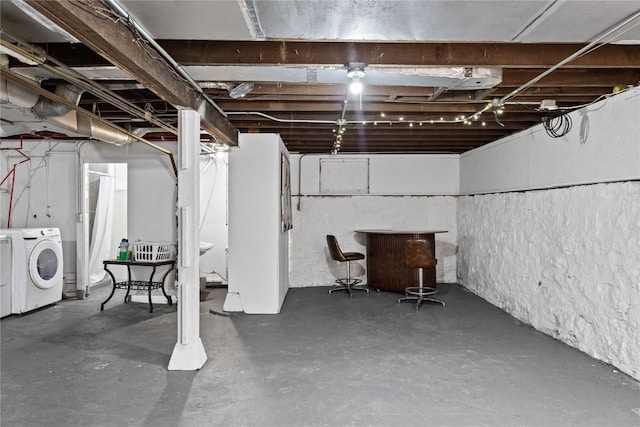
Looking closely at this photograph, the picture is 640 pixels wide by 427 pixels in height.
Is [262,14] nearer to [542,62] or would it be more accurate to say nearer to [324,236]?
[542,62]

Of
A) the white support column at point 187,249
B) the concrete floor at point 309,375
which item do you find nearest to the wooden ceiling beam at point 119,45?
the white support column at point 187,249

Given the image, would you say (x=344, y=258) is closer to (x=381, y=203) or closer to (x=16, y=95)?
(x=381, y=203)

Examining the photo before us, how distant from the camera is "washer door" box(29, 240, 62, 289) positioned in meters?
4.77

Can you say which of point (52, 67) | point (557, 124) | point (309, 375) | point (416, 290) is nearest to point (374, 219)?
point (416, 290)

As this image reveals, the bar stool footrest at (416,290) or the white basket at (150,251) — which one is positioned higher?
the white basket at (150,251)

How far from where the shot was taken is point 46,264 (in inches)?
197

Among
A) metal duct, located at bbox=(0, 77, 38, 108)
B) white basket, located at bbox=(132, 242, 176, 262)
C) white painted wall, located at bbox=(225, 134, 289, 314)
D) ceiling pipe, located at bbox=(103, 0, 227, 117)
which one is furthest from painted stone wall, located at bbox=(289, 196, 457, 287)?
metal duct, located at bbox=(0, 77, 38, 108)

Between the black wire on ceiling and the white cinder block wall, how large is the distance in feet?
0.21

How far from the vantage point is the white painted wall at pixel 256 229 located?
4.71 m

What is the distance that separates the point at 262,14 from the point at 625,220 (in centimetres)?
295

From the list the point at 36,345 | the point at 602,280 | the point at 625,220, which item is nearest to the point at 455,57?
the point at 625,220

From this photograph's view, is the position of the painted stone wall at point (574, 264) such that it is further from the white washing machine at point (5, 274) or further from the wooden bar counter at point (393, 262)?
the white washing machine at point (5, 274)

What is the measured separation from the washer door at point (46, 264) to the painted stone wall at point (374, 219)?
10.8ft

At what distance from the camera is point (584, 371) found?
3.01m
